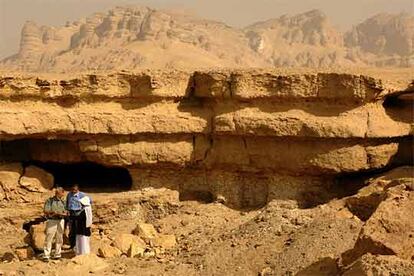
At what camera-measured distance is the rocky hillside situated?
48062 millimetres

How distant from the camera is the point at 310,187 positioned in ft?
36.0

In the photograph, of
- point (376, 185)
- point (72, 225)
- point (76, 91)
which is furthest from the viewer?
point (76, 91)

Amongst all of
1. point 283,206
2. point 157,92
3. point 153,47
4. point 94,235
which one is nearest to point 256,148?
point 283,206

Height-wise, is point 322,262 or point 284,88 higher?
point 284,88

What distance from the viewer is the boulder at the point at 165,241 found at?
31.3ft

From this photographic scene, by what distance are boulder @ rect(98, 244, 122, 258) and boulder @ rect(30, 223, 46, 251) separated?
1.05 metres

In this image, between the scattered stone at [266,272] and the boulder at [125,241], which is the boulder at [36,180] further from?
the scattered stone at [266,272]

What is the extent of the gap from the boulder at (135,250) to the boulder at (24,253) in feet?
5.57

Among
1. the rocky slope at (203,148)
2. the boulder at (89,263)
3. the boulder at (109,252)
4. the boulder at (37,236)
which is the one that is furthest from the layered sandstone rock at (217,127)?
the boulder at (89,263)

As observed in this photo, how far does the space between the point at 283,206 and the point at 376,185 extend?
71.0 inches

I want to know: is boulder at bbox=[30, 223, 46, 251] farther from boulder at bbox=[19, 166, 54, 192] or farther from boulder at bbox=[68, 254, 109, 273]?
boulder at bbox=[19, 166, 54, 192]

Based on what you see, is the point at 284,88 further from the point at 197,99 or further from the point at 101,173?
the point at 101,173

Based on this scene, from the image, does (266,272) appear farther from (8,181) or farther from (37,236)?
(8,181)

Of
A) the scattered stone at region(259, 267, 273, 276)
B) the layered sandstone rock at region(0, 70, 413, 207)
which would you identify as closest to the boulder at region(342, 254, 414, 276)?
the scattered stone at region(259, 267, 273, 276)
